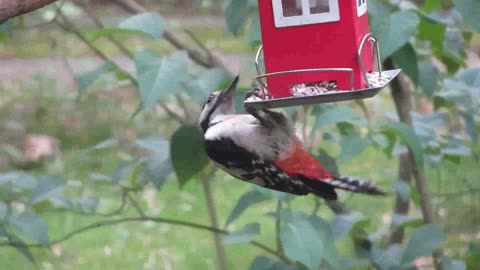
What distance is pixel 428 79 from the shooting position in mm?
2959

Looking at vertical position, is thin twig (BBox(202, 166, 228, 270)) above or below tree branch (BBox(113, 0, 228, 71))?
below

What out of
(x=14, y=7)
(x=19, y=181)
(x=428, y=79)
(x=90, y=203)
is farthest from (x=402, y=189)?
(x=14, y=7)

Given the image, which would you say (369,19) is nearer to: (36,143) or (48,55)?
(36,143)

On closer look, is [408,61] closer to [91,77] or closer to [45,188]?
[91,77]

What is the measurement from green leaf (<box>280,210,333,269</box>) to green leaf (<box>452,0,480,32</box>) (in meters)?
0.77

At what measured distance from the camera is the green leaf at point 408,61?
269cm

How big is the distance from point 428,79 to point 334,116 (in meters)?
0.54

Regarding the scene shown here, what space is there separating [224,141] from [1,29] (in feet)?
2.45

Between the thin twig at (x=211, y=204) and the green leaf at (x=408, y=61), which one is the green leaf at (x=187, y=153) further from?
the green leaf at (x=408, y=61)

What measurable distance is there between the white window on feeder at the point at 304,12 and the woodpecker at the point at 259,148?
0.83 ft

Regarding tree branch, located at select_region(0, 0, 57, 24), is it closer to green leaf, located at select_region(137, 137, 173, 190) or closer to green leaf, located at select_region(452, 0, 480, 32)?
green leaf, located at select_region(137, 137, 173, 190)

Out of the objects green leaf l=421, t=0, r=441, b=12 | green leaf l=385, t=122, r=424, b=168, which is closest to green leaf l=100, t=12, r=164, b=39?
green leaf l=385, t=122, r=424, b=168

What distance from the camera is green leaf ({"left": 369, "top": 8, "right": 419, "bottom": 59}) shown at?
2.43 meters

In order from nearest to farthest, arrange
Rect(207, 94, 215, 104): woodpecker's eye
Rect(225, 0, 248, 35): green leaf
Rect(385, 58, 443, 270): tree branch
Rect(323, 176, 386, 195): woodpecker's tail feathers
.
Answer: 1. Rect(323, 176, 386, 195): woodpecker's tail feathers
2. Rect(207, 94, 215, 104): woodpecker's eye
3. Rect(225, 0, 248, 35): green leaf
4. Rect(385, 58, 443, 270): tree branch
